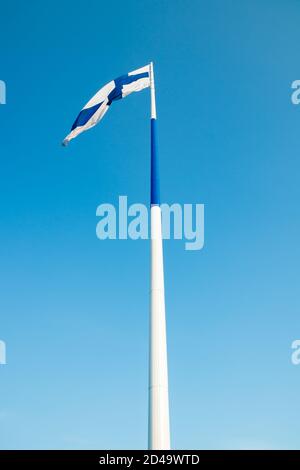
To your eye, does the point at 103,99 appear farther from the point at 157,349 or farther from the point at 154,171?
the point at 157,349

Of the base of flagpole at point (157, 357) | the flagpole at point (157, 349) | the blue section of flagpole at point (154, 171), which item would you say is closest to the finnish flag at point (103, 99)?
the blue section of flagpole at point (154, 171)

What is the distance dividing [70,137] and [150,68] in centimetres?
581

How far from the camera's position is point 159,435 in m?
18.2

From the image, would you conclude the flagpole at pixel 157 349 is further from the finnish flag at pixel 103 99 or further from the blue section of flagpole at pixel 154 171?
the finnish flag at pixel 103 99

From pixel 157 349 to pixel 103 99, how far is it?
14816 millimetres

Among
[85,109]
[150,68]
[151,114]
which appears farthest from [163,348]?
[150,68]

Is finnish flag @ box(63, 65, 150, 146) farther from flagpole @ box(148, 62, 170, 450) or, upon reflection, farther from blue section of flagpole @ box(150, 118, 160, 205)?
flagpole @ box(148, 62, 170, 450)

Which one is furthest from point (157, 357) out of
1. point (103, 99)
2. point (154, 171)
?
point (103, 99)

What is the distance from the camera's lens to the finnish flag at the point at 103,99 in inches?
1140

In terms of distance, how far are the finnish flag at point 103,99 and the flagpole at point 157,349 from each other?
7.23 m

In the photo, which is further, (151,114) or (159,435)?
(151,114)

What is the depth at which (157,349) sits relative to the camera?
784 inches
